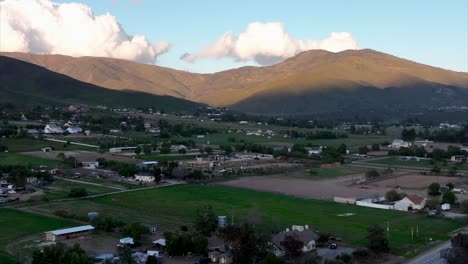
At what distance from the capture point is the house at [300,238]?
26.1 metres

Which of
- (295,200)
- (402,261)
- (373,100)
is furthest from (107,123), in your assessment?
(373,100)

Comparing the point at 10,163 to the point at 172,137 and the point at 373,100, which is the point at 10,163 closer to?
the point at 172,137

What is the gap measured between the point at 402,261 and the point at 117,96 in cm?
12948

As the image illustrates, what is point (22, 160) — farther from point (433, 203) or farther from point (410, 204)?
point (433, 203)

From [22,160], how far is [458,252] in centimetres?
4301

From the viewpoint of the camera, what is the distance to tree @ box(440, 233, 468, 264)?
73.9 feet

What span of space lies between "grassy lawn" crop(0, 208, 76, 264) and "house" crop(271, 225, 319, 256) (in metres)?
11.5

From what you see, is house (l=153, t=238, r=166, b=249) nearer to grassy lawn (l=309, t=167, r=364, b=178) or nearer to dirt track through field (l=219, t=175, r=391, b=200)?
dirt track through field (l=219, t=175, r=391, b=200)

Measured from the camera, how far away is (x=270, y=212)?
3544 centimetres

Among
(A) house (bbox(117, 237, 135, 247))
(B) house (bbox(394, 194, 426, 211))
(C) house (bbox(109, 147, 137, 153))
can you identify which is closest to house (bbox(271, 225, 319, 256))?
(A) house (bbox(117, 237, 135, 247))

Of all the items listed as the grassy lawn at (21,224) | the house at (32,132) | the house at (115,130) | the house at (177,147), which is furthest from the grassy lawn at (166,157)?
the grassy lawn at (21,224)

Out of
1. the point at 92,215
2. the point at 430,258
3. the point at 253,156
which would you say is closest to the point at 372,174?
the point at 253,156

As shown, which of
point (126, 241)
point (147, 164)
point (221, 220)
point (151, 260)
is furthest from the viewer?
point (147, 164)

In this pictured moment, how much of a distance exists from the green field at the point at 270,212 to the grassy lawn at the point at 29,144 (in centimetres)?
2669
